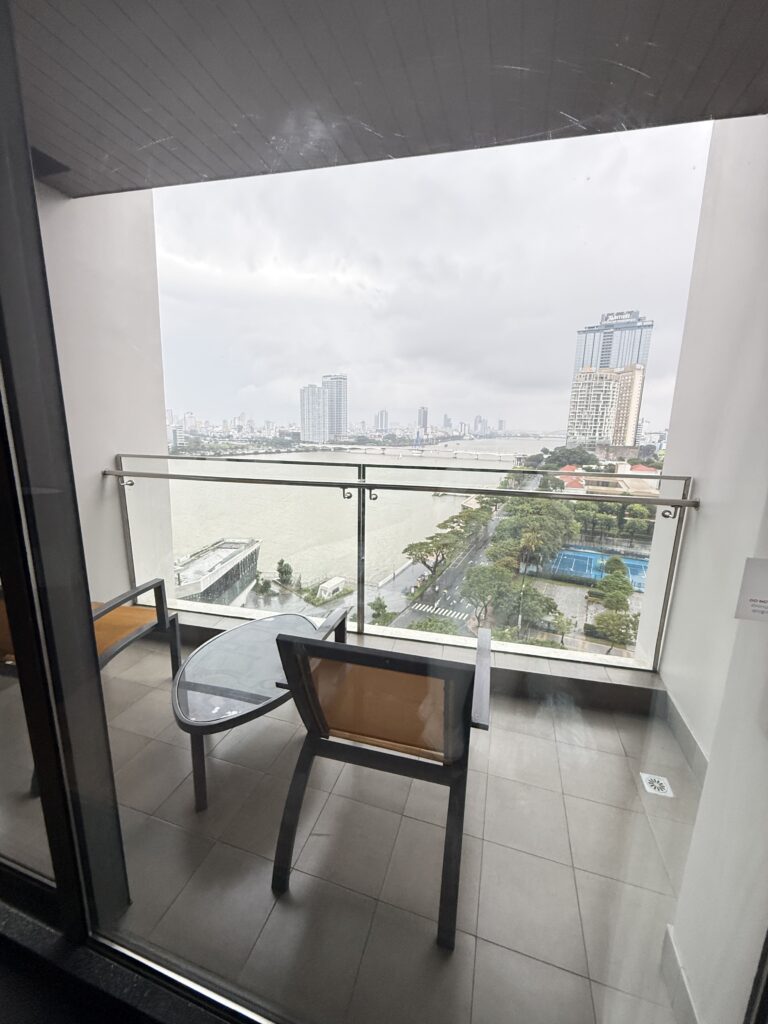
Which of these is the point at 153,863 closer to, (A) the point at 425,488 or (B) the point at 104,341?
(B) the point at 104,341

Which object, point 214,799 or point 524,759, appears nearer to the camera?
point 214,799

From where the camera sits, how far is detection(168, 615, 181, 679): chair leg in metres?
1.84

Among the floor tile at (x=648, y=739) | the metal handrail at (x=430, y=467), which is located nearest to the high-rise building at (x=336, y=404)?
the metal handrail at (x=430, y=467)

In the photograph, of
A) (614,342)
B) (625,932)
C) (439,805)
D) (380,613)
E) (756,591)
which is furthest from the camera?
(380,613)

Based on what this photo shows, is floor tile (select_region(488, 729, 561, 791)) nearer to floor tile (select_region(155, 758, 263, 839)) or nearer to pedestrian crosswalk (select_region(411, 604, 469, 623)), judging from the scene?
pedestrian crosswalk (select_region(411, 604, 469, 623))

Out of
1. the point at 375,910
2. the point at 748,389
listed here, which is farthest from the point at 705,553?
the point at 375,910

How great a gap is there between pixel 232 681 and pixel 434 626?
963 millimetres

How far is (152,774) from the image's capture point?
142cm

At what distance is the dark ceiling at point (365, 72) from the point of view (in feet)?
2.55

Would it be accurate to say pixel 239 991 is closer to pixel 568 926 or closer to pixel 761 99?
pixel 568 926

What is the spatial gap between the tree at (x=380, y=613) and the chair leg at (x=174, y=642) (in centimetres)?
100

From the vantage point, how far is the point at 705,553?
1255 mm

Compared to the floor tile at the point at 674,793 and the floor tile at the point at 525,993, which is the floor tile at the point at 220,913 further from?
the floor tile at the point at 674,793

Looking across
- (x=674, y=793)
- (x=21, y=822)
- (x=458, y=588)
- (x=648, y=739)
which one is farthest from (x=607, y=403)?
(x=21, y=822)
